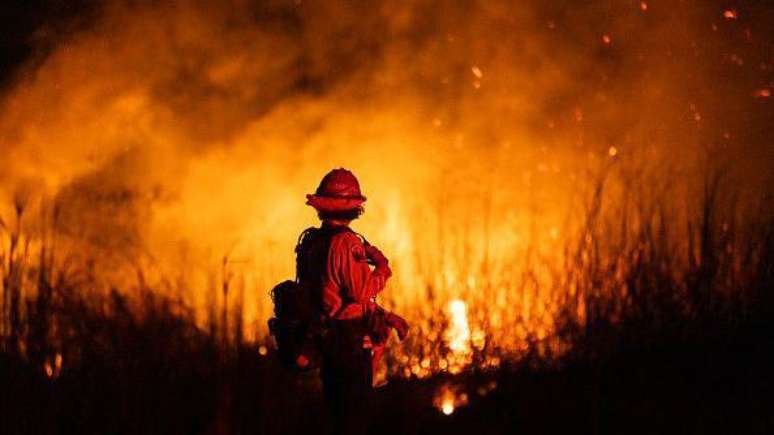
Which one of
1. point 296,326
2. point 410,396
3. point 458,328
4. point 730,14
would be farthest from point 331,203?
point 730,14

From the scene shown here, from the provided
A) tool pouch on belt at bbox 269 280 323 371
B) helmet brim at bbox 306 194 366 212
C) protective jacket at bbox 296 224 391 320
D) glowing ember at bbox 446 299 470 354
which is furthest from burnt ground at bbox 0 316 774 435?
helmet brim at bbox 306 194 366 212

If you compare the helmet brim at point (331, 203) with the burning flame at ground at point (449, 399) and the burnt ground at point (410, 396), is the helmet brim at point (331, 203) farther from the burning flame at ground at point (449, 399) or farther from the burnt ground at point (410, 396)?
the burning flame at ground at point (449, 399)

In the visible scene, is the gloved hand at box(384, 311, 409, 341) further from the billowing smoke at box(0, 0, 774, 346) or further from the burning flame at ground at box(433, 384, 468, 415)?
the billowing smoke at box(0, 0, 774, 346)

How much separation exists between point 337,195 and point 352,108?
6480 mm

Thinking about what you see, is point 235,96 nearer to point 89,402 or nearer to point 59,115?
point 59,115

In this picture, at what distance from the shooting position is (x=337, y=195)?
17.0 ft

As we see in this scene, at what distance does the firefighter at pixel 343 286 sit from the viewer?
16.8ft

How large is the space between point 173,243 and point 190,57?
6.25 ft

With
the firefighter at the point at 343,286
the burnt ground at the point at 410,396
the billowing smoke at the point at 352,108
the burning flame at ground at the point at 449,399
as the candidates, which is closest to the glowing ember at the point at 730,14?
the billowing smoke at the point at 352,108

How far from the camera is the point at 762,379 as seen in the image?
7262 mm

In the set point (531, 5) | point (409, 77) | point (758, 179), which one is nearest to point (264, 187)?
point (409, 77)

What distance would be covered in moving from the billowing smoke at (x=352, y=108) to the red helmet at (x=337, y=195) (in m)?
5.69

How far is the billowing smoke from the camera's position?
11.3 meters

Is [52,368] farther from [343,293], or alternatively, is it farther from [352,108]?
[352,108]
